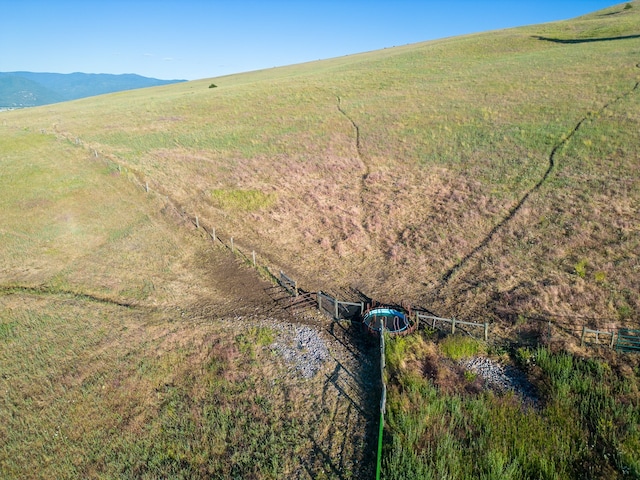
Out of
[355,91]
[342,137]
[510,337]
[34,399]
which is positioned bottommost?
[510,337]

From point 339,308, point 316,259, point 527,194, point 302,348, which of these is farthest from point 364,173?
point 302,348

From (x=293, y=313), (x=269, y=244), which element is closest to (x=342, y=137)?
(x=269, y=244)

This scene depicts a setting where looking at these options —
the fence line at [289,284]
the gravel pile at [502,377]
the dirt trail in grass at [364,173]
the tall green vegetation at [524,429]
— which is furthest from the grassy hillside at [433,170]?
the tall green vegetation at [524,429]

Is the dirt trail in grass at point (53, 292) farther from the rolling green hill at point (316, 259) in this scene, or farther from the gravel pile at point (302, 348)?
the gravel pile at point (302, 348)

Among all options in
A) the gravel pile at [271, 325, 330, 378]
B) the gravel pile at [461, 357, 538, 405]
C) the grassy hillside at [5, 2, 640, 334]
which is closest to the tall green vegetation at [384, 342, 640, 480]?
the gravel pile at [461, 357, 538, 405]

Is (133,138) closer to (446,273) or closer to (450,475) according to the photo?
(446,273)
